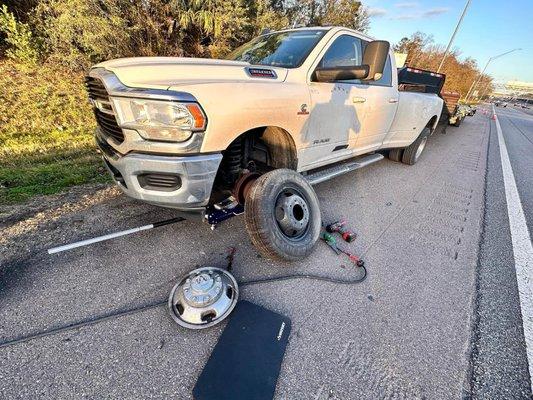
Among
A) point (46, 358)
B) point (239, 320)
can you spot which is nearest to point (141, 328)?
point (46, 358)

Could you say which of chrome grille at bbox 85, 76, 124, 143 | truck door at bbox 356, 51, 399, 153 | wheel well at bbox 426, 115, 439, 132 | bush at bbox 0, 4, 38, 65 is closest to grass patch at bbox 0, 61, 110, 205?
bush at bbox 0, 4, 38, 65

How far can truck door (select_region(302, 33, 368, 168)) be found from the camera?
9.43ft

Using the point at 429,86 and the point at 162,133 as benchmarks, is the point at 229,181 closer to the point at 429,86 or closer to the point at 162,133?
the point at 162,133

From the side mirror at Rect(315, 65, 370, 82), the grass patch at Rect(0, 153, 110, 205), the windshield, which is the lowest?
the grass patch at Rect(0, 153, 110, 205)

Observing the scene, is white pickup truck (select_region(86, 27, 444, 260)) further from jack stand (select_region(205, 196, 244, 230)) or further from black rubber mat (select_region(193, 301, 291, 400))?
black rubber mat (select_region(193, 301, 291, 400))

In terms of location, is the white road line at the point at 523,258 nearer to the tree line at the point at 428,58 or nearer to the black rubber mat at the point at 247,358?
the black rubber mat at the point at 247,358

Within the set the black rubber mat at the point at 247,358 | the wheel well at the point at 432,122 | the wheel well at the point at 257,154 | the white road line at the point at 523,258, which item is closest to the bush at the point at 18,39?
the wheel well at the point at 257,154

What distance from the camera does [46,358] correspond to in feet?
5.41

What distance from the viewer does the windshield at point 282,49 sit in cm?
289

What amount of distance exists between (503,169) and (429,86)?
8.51 ft

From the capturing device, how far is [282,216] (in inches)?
101

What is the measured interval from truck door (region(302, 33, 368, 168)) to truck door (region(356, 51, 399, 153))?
0.20 m

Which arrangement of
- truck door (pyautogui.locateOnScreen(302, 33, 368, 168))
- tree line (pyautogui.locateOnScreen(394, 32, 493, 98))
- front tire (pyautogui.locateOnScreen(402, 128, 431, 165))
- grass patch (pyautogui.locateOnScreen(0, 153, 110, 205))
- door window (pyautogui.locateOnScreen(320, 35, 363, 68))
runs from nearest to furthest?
truck door (pyautogui.locateOnScreen(302, 33, 368, 168)) < door window (pyautogui.locateOnScreen(320, 35, 363, 68)) < grass patch (pyautogui.locateOnScreen(0, 153, 110, 205)) < front tire (pyautogui.locateOnScreen(402, 128, 431, 165)) < tree line (pyautogui.locateOnScreen(394, 32, 493, 98))

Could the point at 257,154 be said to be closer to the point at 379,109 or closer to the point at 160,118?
the point at 160,118
